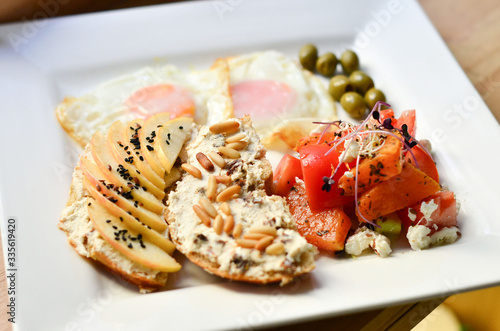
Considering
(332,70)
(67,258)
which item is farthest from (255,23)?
(67,258)

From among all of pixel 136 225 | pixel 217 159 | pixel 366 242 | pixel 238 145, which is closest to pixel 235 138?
pixel 238 145

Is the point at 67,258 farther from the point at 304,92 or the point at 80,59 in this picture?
the point at 304,92

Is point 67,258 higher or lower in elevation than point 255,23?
lower

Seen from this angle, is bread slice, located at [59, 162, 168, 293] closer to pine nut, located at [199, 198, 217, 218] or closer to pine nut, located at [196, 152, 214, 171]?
pine nut, located at [199, 198, 217, 218]

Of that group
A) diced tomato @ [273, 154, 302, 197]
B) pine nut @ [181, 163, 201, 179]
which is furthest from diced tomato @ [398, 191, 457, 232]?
pine nut @ [181, 163, 201, 179]

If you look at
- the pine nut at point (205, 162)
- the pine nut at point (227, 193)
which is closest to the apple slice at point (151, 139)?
the pine nut at point (205, 162)

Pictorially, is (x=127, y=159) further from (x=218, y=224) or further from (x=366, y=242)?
(x=366, y=242)
